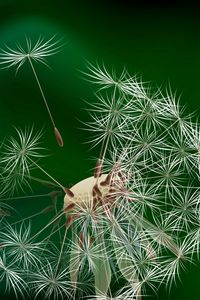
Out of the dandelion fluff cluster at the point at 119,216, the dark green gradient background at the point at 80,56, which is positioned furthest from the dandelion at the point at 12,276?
the dark green gradient background at the point at 80,56

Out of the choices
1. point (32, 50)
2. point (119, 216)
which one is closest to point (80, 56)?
point (32, 50)

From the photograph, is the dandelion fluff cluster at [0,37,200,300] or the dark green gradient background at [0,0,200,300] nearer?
the dandelion fluff cluster at [0,37,200,300]

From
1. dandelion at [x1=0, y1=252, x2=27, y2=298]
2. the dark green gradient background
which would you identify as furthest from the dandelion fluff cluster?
the dark green gradient background

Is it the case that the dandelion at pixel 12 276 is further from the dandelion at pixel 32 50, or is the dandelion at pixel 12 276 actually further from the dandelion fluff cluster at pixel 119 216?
the dandelion at pixel 32 50

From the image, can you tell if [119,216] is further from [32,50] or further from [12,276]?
[32,50]

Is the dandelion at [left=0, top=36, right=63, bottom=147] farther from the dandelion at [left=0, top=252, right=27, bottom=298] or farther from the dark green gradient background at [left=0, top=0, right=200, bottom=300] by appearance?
the dandelion at [left=0, top=252, right=27, bottom=298]

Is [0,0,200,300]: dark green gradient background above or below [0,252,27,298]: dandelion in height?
above
